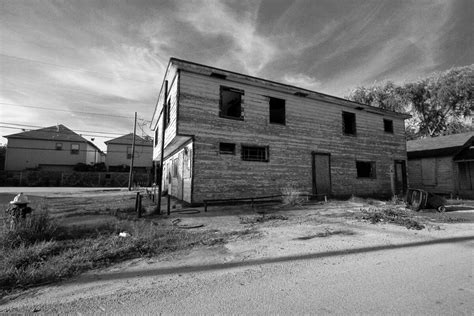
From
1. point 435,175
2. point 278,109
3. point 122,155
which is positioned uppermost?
point 278,109

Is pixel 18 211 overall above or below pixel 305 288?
above

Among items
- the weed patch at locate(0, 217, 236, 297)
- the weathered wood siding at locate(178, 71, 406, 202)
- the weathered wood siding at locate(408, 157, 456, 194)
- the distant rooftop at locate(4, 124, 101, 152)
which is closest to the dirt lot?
the weed patch at locate(0, 217, 236, 297)

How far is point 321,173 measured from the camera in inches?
554

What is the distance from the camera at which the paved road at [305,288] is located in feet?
8.51

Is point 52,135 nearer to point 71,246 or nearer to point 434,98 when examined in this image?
point 71,246

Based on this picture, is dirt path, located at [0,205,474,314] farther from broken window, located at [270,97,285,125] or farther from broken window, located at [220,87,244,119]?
broken window, located at [220,87,244,119]

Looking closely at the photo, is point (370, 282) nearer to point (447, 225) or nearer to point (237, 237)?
point (237, 237)

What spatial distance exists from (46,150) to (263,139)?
38.8 meters

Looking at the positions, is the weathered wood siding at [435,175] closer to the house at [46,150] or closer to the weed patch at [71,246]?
the weed patch at [71,246]

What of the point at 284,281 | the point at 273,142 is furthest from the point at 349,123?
the point at 284,281

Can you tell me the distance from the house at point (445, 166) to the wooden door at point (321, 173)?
10588 mm

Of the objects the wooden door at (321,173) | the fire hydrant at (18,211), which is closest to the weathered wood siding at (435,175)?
the wooden door at (321,173)

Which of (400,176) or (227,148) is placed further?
(400,176)

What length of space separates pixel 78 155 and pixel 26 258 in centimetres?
4057
